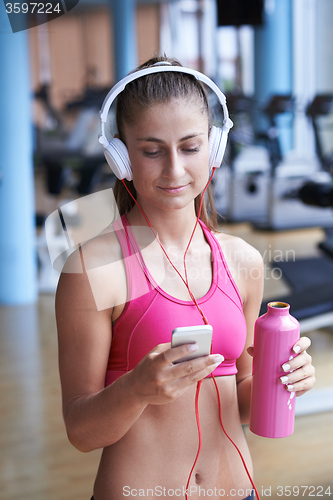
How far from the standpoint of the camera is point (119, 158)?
31.5 inches

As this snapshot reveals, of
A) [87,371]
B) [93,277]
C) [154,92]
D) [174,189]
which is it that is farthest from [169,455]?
[154,92]

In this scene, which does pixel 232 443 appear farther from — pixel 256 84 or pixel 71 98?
pixel 71 98

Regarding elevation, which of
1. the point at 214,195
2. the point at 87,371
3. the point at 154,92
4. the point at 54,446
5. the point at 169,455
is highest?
the point at 154,92

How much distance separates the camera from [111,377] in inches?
33.4

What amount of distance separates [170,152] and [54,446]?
1.58 m

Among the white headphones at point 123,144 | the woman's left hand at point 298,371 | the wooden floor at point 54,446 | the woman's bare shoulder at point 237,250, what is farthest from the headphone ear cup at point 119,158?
the wooden floor at point 54,446

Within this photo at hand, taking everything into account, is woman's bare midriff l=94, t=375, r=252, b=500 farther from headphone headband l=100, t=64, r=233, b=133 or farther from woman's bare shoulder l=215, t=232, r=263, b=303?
headphone headband l=100, t=64, r=233, b=133

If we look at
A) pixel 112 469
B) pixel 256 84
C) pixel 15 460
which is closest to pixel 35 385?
pixel 15 460

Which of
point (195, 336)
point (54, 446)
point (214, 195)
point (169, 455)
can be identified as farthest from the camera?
point (54, 446)

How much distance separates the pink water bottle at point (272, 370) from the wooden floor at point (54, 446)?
640 millimetres

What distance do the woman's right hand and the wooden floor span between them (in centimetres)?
77

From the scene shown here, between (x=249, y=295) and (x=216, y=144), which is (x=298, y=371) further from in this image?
(x=216, y=144)

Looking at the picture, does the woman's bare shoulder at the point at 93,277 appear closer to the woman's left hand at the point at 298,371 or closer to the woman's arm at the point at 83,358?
the woman's arm at the point at 83,358

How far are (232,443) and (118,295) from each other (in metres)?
0.33
